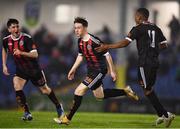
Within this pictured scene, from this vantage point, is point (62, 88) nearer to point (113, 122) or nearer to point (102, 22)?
point (102, 22)

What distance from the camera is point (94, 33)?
1542 centimetres

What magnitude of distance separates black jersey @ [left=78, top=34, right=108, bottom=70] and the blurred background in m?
6.35

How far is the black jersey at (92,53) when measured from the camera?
8.34 meters

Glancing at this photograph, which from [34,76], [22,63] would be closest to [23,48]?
[22,63]

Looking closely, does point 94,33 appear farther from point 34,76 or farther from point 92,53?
point 92,53

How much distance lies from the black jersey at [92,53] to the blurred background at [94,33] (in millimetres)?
6354

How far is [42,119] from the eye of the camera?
384 inches

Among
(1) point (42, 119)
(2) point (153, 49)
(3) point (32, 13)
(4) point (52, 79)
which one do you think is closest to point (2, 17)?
(3) point (32, 13)

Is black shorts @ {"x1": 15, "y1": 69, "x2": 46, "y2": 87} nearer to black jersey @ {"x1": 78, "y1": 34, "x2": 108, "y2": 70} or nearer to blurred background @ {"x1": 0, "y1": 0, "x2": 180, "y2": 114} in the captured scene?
black jersey @ {"x1": 78, "y1": 34, "x2": 108, "y2": 70}

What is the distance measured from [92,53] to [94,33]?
23.2 ft

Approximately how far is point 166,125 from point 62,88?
24.8 feet

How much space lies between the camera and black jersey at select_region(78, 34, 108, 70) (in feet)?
27.4

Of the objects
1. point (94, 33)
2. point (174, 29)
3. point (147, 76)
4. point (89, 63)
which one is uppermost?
point (89, 63)

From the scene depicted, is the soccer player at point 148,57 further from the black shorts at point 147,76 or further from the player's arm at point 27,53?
the player's arm at point 27,53
